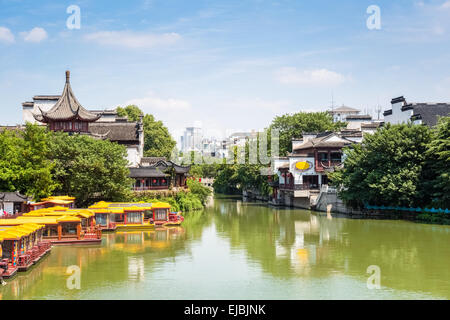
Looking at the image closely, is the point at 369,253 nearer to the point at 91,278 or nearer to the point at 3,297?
the point at 91,278

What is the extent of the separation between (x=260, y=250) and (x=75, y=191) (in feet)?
50.8

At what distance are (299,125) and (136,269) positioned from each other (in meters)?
38.6

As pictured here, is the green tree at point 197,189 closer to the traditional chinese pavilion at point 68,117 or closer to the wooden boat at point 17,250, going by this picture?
the traditional chinese pavilion at point 68,117

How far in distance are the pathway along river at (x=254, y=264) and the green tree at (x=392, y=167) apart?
93.0 inches

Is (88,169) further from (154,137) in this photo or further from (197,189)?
(154,137)

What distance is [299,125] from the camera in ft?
181

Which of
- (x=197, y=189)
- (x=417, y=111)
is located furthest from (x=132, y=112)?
(x=417, y=111)

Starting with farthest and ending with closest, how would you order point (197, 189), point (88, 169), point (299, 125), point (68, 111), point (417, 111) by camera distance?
point (299, 125) < point (197, 189) < point (417, 111) < point (68, 111) < point (88, 169)

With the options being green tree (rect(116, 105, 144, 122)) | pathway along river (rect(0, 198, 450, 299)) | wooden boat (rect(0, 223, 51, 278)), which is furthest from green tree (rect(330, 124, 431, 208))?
green tree (rect(116, 105, 144, 122))

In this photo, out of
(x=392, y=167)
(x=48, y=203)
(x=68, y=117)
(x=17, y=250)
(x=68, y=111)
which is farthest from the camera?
(x=68, y=111)

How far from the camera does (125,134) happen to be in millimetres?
46656

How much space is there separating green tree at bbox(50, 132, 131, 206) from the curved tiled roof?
461 centimetres
